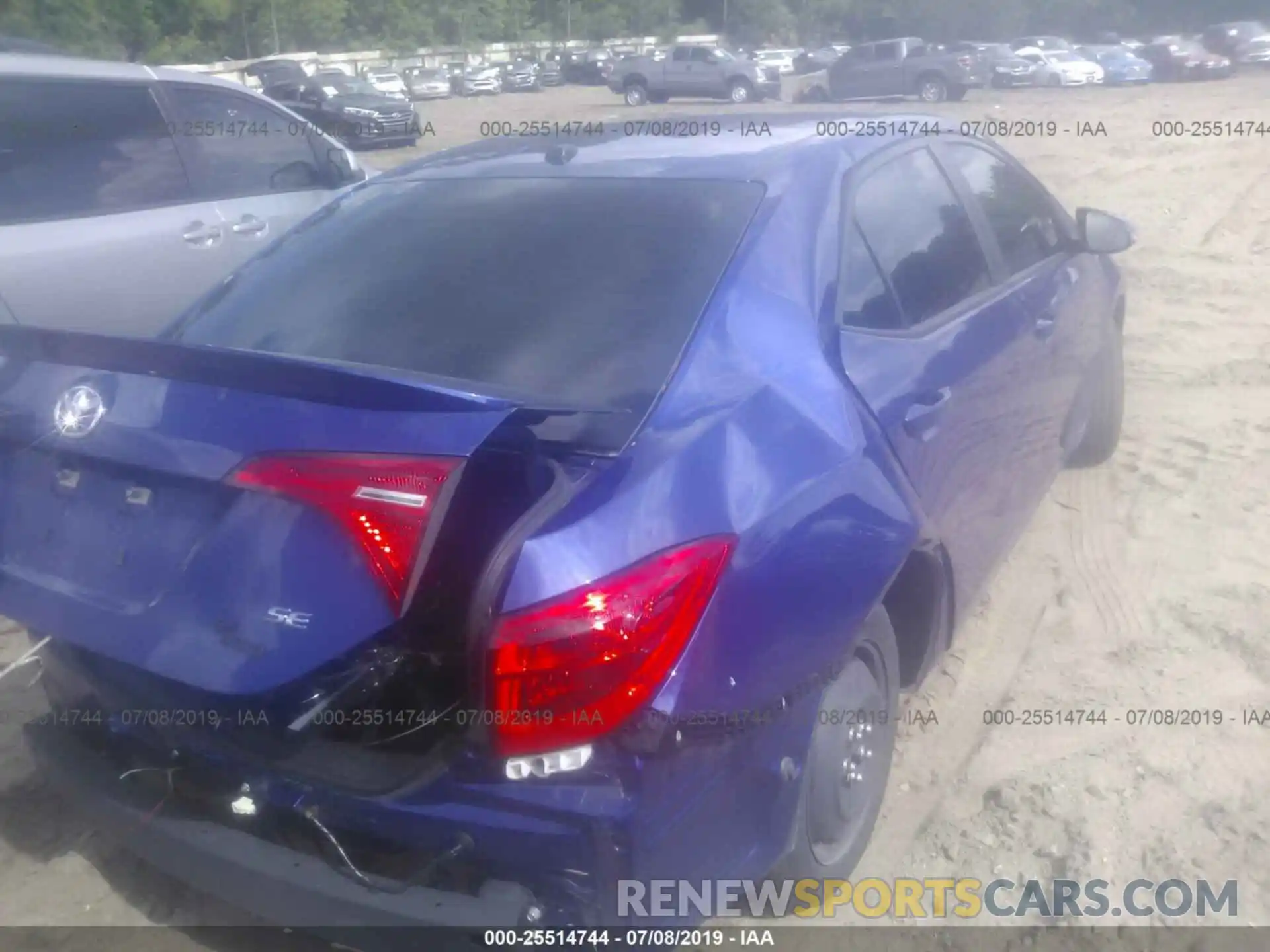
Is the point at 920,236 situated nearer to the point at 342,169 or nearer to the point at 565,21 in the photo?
the point at 342,169

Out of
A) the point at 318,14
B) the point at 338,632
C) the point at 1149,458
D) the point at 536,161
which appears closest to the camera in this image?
the point at 338,632

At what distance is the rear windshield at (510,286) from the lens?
2.55 meters

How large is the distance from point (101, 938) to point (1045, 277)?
3.39 meters

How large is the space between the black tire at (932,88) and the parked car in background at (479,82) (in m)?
15.9

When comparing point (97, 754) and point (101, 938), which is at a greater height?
point (97, 754)

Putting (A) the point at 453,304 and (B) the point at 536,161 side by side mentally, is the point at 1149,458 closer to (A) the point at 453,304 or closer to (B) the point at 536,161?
(B) the point at 536,161

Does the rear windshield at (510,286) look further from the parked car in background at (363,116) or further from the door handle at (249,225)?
the parked car in background at (363,116)

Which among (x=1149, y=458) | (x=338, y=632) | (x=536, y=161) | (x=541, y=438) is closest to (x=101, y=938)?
(x=338, y=632)

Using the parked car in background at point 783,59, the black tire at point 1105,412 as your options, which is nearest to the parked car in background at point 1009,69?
the parked car in background at point 783,59

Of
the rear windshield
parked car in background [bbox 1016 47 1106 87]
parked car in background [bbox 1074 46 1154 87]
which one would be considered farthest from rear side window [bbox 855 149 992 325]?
parked car in background [bbox 1074 46 1154 87]

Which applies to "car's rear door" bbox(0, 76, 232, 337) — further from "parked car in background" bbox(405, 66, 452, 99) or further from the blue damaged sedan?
"parked car in background" bbox(405, 66, 452, 99)

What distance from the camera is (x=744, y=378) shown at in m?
2.43

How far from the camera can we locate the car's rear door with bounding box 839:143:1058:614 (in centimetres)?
283

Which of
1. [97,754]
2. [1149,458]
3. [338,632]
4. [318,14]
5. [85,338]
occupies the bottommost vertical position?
[318,14]
